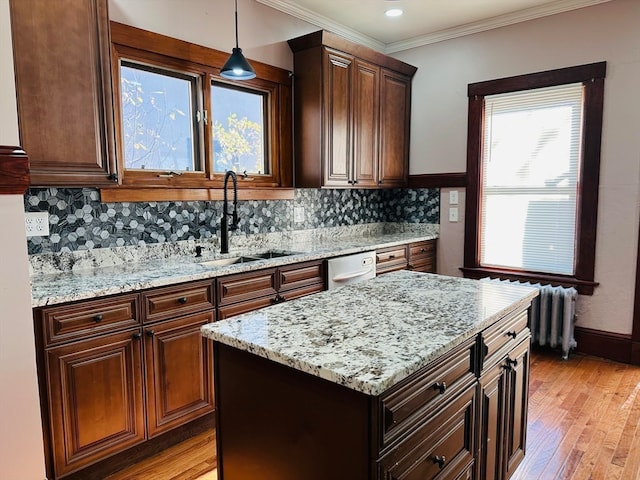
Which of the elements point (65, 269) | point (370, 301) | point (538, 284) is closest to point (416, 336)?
point (370, 301)

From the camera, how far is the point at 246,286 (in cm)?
262

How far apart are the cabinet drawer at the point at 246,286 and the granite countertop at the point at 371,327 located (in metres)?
0.86

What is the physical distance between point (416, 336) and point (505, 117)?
10.6 feet

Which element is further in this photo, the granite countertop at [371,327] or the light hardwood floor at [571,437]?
the light hardwood floor at [571,437]

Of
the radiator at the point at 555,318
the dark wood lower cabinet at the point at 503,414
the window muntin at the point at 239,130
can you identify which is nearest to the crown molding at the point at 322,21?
the window muntin at the point at 239,130

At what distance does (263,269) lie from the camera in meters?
2.71

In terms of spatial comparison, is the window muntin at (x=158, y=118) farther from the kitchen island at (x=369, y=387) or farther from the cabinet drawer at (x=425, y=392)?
the cabinet drawer at (x=425, y=392)

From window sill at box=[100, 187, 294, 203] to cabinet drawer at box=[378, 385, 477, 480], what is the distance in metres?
2.13

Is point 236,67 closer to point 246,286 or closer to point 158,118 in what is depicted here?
point 158,118

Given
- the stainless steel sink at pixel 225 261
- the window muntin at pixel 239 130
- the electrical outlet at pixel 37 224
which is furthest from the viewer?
the window muntin at pixel 239 130

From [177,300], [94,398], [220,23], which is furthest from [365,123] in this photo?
[94,398]

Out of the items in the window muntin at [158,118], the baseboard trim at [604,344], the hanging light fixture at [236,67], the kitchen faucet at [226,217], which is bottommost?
the baseboard trim at [604,344]

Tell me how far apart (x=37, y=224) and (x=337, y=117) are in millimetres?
2293

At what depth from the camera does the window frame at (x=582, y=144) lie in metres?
3.41
